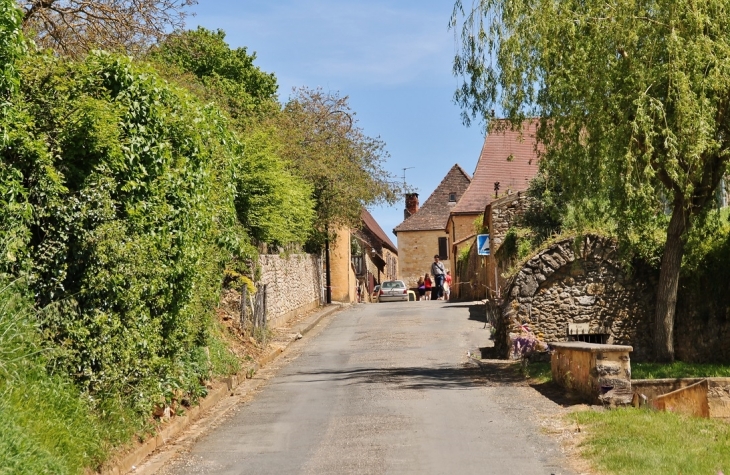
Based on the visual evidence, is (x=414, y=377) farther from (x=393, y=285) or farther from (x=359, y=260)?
(x=359, y=260)

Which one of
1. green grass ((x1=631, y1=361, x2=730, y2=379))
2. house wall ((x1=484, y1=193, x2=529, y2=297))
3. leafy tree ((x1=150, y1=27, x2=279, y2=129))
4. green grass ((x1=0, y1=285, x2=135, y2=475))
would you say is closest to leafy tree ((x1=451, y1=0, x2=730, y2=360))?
green grass ((x1=631, y1=361, x2=730, y2=379))

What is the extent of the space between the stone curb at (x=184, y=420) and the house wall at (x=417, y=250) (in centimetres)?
5567

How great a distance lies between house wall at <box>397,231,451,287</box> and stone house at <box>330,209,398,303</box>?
1724 mm

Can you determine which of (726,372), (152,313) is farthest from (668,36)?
(152,313)

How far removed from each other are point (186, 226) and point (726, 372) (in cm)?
1021

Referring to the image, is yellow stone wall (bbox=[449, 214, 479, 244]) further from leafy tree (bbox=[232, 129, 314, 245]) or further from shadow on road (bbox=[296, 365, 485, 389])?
shadow on road (bbox=[296, 365, 485, 389])

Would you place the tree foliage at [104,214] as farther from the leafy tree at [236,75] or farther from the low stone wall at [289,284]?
the leafy tree at [236,75]

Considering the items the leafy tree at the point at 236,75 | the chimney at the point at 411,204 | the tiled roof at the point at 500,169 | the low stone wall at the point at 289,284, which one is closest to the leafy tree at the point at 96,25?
the low stone wall at the point at 289,284

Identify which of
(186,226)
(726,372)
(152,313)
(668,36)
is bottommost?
(726,372)

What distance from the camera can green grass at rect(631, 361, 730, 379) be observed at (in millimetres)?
15812

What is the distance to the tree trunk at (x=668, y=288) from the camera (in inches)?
674

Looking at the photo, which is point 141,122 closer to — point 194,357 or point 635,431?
point 194,357

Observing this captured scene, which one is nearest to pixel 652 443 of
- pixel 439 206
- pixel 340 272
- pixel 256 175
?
pixel 256 175

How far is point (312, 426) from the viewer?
1151cm
